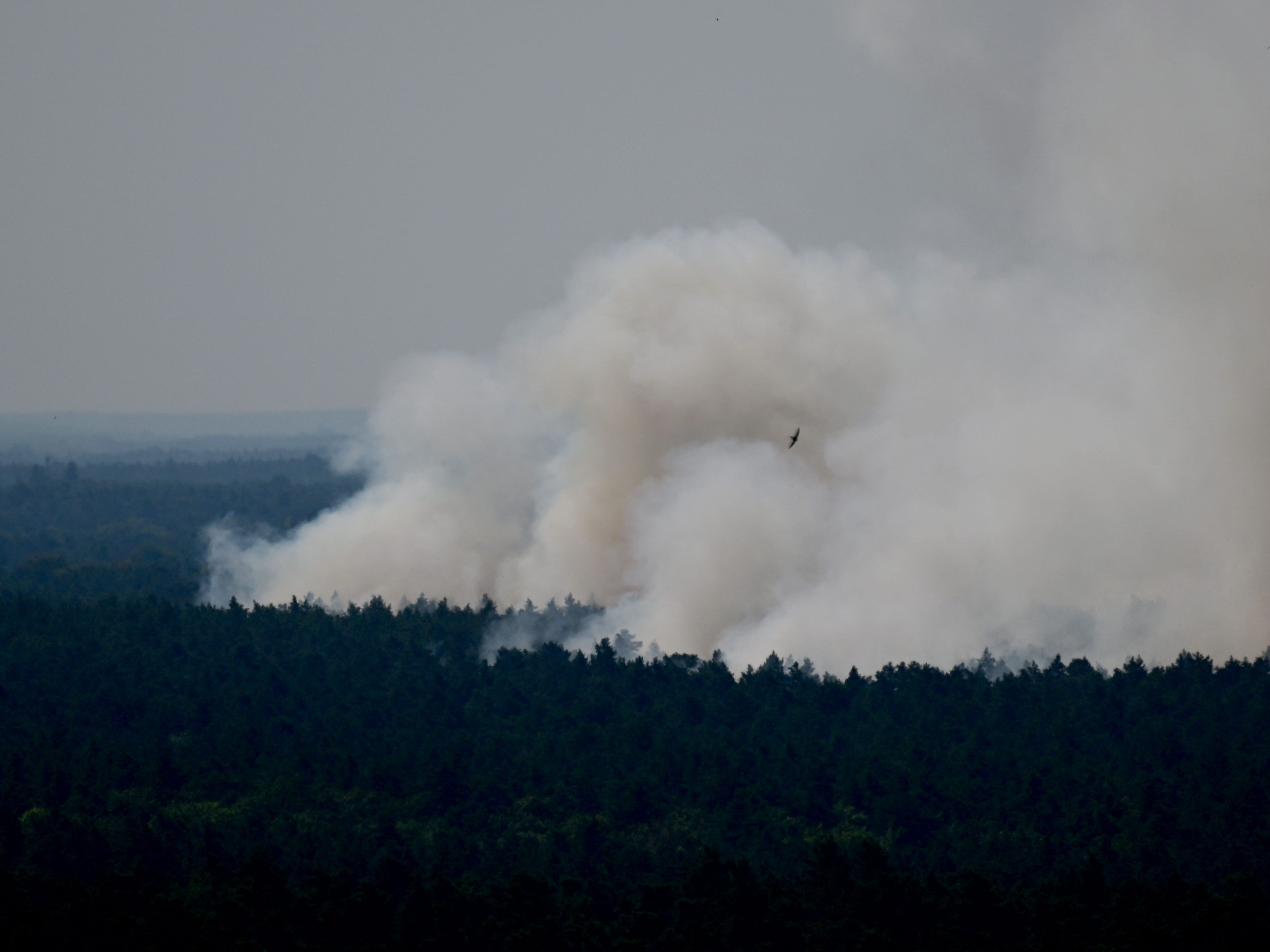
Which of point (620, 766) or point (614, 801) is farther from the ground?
point (620, 766)

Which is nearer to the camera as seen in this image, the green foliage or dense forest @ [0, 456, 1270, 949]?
dense forest @ [0, 456, 1270, 949]

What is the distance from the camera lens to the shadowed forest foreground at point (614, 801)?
5291 cm

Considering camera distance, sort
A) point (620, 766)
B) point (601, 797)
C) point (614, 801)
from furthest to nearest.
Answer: point (620, 766), point (601, 797), point (614, 801)

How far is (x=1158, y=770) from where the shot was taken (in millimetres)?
70375

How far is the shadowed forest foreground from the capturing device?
174 feet

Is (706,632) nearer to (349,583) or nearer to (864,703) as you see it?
(864,703)

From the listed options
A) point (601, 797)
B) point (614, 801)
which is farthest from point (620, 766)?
point (614, 801)

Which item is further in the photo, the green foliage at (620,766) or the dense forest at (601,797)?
the green foliage at (620,766)

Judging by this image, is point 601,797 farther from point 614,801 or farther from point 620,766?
point 620,766

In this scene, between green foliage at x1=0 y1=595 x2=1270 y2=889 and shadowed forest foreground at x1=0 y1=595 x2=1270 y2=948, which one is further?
green foliage at x1=0 y1=595 x2=1270 y2=889

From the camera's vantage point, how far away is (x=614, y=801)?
226 ft

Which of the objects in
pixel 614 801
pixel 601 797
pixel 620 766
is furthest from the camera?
pixel 620 766

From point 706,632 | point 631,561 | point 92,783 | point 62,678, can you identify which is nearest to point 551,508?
point 631,561

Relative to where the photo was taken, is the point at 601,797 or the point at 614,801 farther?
the point at 601,797
